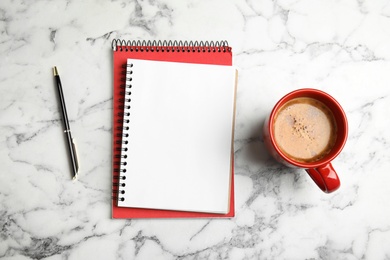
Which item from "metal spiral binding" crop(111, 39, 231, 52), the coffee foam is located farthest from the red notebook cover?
the coffee foam

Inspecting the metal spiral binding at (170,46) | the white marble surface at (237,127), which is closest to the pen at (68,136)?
the white marble surface at (237,127)

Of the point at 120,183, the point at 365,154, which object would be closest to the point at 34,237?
the point at 120,183

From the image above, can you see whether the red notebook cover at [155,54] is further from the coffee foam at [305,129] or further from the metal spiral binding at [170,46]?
the coffee foam at [305,129]

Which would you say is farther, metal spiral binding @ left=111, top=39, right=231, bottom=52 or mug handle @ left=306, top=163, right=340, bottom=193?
metal spiral binding @ left=111, top=39, right=231, bottom=52

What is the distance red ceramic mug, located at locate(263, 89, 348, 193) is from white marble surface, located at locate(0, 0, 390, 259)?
0.32 ft

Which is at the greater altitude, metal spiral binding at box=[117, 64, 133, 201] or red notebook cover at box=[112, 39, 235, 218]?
red notebook cover at box=[112, 39, 235, 218]

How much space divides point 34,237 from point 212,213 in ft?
1.02

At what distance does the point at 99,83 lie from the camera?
813 mm

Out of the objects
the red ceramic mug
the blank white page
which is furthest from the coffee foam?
the blank white page

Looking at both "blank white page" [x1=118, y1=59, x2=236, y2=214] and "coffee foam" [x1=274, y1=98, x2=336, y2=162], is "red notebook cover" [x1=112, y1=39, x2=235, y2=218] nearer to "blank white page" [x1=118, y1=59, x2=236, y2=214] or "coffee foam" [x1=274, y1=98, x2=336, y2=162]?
"blank white page" [x1=118, y1=59, x2=236, y2=214]

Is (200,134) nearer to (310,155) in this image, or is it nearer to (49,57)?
(310,155)

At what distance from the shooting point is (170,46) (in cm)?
82

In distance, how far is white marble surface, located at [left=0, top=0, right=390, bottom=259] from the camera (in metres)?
0.80

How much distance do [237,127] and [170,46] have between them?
187 millimetres
